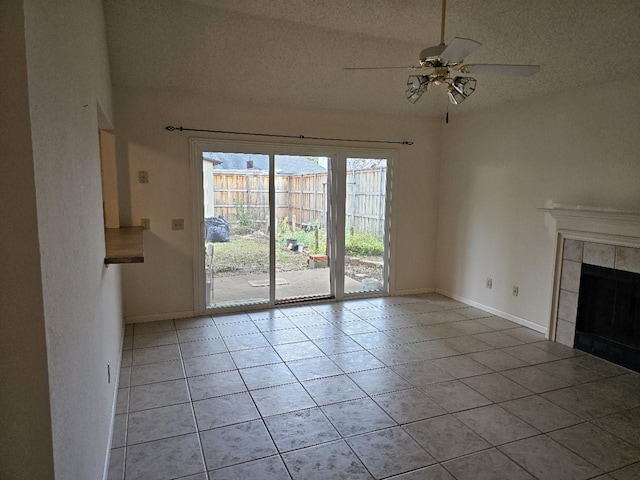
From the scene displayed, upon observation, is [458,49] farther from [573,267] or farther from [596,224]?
[573,267]

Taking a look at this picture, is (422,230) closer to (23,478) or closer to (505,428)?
(505,428)

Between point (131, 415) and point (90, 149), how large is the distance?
1673 mm

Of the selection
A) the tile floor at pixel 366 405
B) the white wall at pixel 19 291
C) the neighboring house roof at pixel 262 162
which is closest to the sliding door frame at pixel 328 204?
the neighboring house roof at pixel 262 162

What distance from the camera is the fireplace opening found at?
3.45 metres

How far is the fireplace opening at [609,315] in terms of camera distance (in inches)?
136

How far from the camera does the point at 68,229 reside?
1338mm

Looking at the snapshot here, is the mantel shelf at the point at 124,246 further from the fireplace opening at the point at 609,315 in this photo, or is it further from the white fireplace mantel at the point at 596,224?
the fireplace opening at the point at 609,315

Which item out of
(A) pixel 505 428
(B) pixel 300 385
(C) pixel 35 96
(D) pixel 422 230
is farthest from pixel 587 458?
(D) pixel 422 230

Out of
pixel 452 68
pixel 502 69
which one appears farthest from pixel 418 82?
pixel 502 69

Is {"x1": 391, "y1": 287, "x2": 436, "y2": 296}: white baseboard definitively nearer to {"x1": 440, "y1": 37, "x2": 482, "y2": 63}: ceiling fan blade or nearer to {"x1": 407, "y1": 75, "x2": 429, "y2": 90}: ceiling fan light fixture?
{"x1": 407, "y1": 75, "x2": 429, "y2": 90}: ceiling fan light fixture

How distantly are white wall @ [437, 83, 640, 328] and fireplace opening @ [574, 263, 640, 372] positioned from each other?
365mm

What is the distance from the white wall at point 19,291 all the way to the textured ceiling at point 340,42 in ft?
8.37

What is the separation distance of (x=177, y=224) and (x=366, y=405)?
9.10ft

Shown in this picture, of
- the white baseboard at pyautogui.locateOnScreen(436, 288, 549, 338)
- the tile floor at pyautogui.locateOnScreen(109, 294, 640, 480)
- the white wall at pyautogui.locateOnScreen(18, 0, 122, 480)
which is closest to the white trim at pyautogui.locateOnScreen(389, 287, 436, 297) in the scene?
the white baseboard at pyautogui.locateOnScreen(436, 288, 549, 338)
